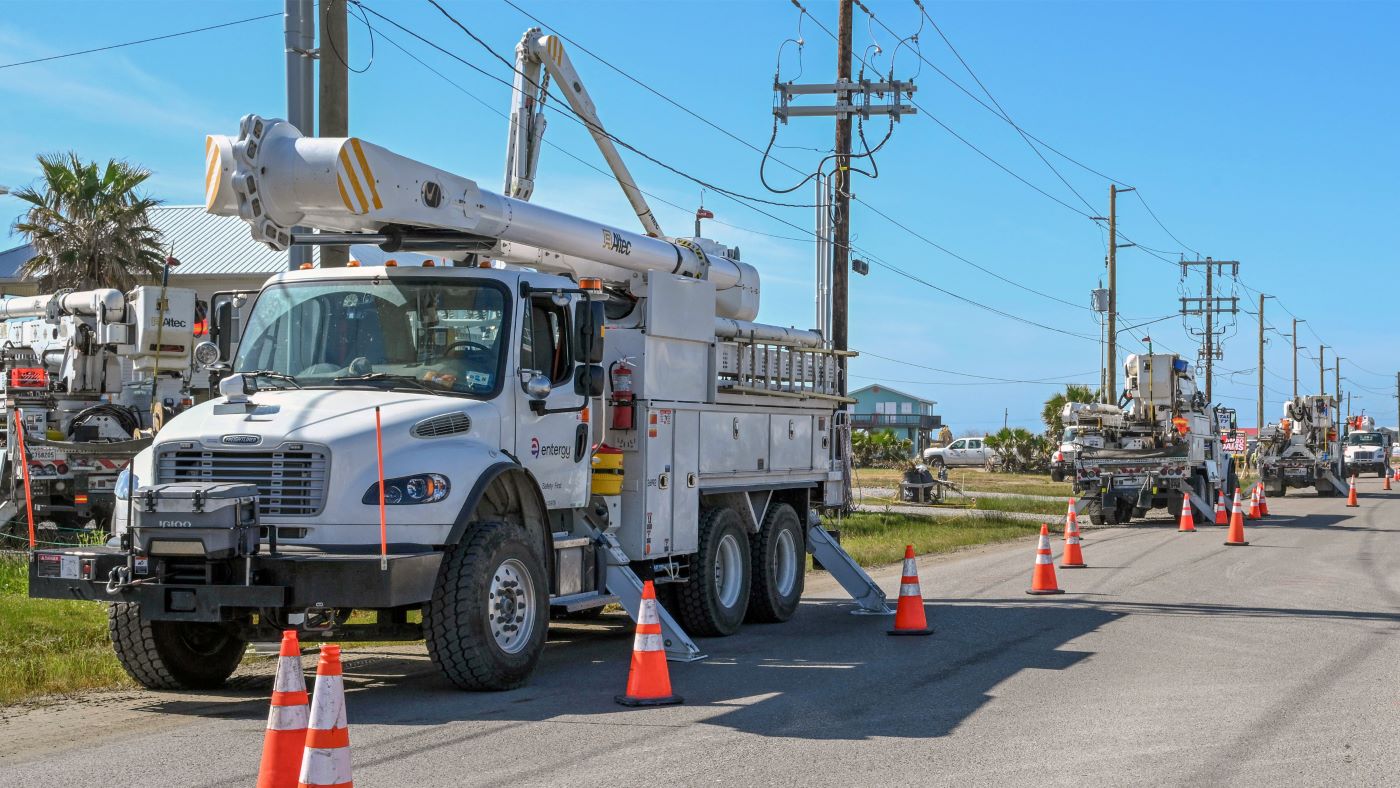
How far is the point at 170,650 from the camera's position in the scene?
8.98 m

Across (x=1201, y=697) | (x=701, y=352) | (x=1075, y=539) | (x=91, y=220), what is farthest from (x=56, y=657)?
(x=91, y=220)

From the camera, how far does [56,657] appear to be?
10.2 meters

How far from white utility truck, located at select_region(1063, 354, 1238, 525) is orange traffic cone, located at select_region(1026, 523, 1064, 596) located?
1465cm

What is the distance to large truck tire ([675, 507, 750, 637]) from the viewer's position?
12078 millimetres

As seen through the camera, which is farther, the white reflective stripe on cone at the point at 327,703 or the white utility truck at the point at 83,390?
the white utility truck at the point at 83,390

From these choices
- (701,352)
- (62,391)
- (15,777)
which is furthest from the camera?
(62,391)

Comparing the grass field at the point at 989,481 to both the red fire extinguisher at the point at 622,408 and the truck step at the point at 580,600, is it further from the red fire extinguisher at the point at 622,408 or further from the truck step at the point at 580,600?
the truck step at the point at 580,600

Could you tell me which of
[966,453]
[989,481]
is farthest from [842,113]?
[966,453]

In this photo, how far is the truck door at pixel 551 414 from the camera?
9758 mm

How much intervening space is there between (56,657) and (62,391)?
32.4 ft

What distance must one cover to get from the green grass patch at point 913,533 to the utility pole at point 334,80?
988cm

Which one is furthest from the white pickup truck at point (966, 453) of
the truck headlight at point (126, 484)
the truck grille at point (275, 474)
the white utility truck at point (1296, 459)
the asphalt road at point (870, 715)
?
the truck grille at point (275, 474)

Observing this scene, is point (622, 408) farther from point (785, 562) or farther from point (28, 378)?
point (28, 378)

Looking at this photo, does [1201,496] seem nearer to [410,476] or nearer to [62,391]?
[62,391]
